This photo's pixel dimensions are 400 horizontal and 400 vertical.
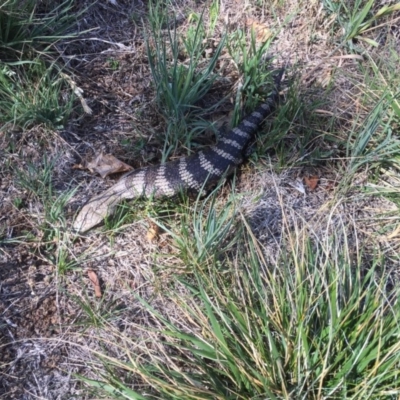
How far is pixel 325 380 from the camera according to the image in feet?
6.95

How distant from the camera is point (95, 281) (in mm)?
2844

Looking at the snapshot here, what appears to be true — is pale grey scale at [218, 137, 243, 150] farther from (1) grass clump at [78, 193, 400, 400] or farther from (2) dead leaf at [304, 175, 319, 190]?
(1) grass clump at [78, 193, 400, 400]

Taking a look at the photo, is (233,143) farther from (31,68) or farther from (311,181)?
(31,68)

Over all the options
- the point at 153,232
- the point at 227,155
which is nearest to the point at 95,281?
the point at 153,232

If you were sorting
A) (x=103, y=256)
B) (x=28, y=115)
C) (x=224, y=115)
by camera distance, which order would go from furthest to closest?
(x=224, y=115) < (x=28, y=115) < (x=103, y=256)

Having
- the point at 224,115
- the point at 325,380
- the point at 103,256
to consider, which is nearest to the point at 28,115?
the point at 103,256

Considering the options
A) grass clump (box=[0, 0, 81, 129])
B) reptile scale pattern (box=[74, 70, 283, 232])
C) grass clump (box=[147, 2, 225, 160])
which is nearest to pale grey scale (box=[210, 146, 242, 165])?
reptile scale pattern (box=[74, 70, 283, 232])

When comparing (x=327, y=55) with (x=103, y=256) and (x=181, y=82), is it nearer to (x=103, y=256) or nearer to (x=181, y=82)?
(x=181, y=82)

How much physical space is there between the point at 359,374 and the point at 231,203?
1.23m

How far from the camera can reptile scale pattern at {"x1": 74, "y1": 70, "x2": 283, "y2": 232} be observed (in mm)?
3096

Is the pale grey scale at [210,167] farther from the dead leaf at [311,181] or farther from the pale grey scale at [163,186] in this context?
the dead leaf at [311,181]

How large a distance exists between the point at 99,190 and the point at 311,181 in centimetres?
132

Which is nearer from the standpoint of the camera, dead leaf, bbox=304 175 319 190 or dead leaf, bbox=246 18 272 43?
dead leaf, bbox=304 175 319 190

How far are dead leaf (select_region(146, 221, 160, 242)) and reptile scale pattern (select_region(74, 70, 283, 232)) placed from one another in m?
0.19
